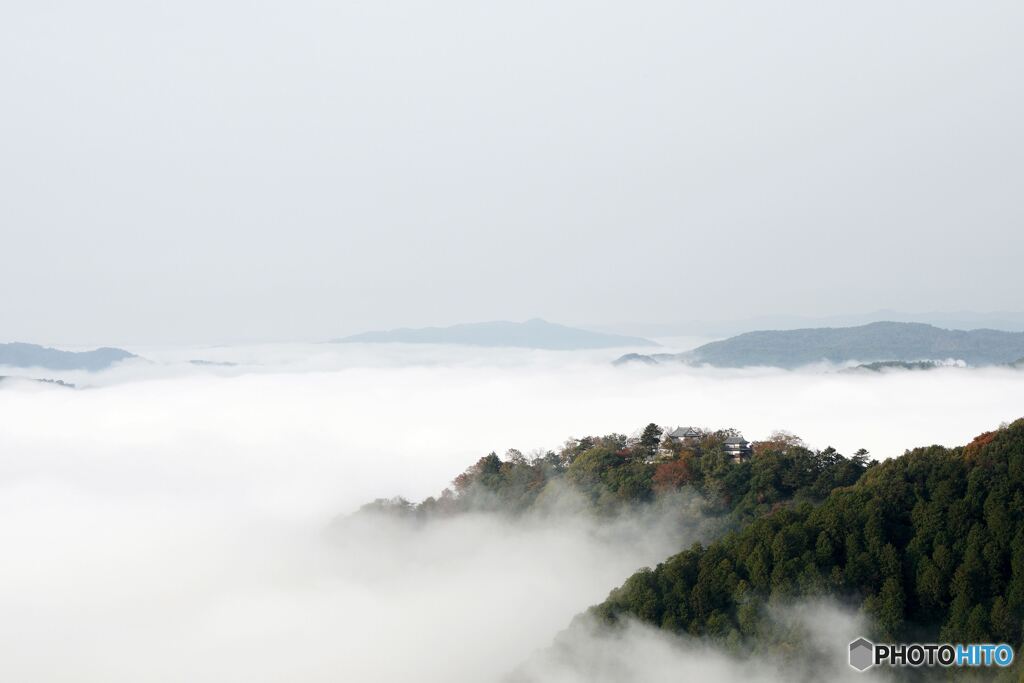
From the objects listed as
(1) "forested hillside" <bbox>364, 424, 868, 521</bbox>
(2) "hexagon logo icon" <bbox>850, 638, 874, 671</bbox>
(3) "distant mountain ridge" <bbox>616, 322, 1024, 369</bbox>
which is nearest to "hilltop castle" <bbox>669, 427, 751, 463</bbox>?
(1) "forested hillside" <bbox>364, 424, 868, 521</bbox>

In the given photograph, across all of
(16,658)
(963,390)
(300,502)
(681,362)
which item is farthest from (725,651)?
(681,362)

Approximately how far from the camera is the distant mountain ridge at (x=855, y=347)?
16762cm

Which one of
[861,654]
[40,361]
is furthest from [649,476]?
[40,361]

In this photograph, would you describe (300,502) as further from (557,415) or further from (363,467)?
(557,415)

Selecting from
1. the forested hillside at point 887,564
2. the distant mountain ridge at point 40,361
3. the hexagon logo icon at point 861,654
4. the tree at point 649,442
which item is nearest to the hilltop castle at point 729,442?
the tree at point 649,442

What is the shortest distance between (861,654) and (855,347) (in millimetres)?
160388

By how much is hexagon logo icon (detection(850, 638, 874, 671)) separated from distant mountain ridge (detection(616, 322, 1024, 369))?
14530cm

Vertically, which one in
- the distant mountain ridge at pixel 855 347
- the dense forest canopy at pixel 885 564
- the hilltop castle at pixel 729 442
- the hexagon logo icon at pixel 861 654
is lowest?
the hexagon logo icon at pixel 861 654

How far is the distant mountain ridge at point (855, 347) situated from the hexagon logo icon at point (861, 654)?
145 meters

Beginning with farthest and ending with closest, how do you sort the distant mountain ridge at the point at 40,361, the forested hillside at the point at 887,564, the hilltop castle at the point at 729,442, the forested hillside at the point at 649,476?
the distant mountain ridge at the point at 40,361 < the hilltop castle at the point at 729,442 < the forested hillside at the point at 649,476 < the forested hillside at the point at 887,564

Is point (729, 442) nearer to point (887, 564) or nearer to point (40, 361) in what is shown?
point (887, 564)

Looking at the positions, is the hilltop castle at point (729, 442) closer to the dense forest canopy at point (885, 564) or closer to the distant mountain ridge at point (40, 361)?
the dense forest canopy at point (885, 564)

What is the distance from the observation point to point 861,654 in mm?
27656

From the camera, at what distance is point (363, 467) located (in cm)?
9881
